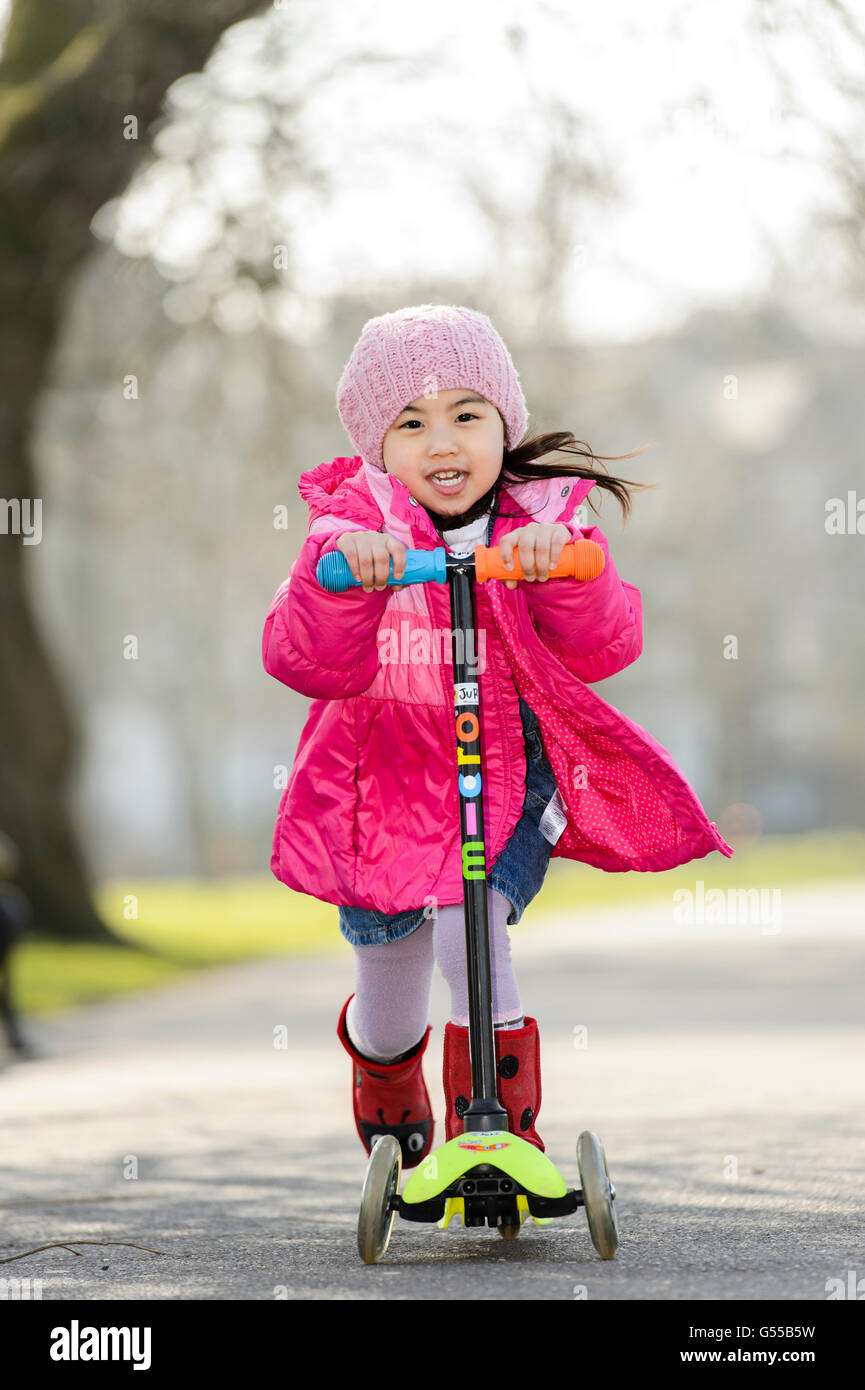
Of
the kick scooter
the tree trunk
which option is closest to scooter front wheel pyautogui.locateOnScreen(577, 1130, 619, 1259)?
the kick scooter

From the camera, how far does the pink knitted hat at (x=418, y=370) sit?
386 cm

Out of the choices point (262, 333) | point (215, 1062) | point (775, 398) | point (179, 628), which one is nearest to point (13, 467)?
point (262, 333)

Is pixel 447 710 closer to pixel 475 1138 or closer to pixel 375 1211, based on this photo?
pixel 475 1138

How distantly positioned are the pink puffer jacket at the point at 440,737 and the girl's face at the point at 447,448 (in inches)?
2.5

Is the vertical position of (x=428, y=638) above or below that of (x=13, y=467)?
below

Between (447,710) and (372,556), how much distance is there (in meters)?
0.49

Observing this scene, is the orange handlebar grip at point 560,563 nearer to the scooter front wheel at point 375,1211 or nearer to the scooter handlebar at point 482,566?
the scooter handlebar at point 482,566

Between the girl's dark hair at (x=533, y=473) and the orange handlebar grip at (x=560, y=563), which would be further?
the girl's dark hair at (x=533, y=473)

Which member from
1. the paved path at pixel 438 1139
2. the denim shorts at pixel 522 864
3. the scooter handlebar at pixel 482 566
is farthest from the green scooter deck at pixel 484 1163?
the scooter handlebar at pixel 482 566

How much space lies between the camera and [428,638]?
3826 mm
